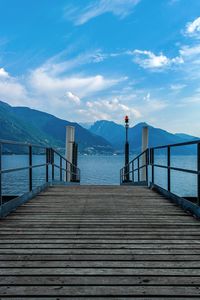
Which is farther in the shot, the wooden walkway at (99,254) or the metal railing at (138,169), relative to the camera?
the metal railing at (138,169)

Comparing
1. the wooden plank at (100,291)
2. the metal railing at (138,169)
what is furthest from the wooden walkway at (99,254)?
the metal railing at (138,169)

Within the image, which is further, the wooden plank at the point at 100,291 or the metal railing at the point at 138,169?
the metal railing at the point at 138,169

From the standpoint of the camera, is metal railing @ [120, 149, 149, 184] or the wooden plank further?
metal railing @ [120, 149, 149, 184]

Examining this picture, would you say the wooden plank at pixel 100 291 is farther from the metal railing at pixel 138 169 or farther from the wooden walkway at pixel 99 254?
the metal railing at pixel 138 169

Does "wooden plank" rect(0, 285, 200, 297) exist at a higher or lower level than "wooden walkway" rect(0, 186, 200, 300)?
lower

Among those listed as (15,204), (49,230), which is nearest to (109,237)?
(49,230)

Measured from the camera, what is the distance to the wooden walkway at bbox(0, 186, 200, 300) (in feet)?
8.86

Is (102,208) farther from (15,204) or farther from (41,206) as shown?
(15,204)

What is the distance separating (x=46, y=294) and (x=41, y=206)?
3.84 metres

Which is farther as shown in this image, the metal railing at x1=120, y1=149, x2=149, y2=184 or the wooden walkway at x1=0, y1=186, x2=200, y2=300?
the metal railing at x1=120, y1=149, x2=149, y2=184

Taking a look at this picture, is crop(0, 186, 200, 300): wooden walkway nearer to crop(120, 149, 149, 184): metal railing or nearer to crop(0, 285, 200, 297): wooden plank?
crop(0, 285, 200, 297): wooden plank

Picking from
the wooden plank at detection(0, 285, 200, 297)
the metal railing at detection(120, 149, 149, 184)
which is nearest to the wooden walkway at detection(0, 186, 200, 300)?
the wooden plank at detection(0, 285, 200, 297)

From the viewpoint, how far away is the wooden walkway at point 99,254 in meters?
2.70

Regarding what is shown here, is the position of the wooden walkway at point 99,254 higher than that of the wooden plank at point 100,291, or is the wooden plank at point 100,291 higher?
the wooden walkway at point 99,254
